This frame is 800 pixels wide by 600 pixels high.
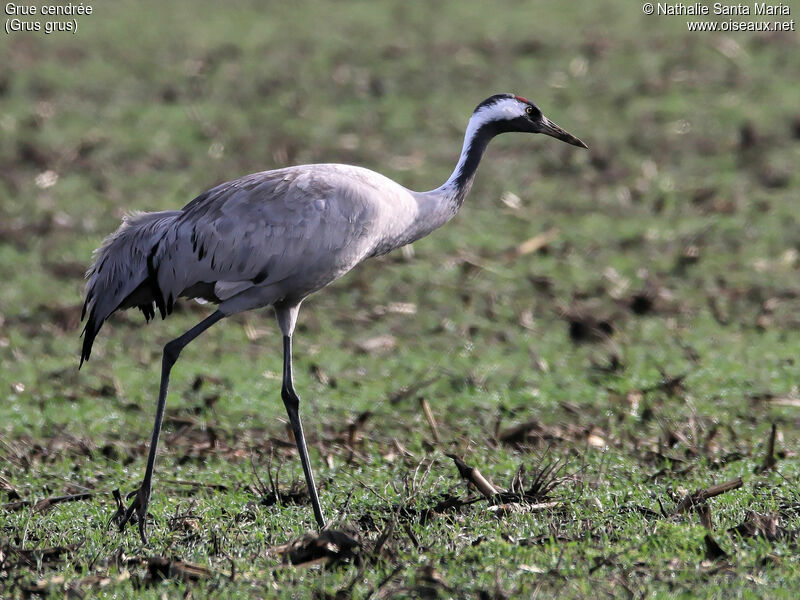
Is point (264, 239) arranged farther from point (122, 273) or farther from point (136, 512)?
point (136, 512)

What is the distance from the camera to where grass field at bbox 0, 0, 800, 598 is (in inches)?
198

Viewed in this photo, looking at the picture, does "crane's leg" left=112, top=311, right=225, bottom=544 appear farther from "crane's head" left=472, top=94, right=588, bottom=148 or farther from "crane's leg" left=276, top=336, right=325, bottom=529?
"crane's head" left=472, top=94, right=588, bottom=148

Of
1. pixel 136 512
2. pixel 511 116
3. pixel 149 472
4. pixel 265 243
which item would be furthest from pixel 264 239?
pixel 511 116

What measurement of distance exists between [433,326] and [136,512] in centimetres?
418

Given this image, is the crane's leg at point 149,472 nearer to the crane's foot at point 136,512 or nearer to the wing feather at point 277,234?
the crane's foot at point 136,512

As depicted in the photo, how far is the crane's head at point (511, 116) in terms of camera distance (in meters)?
6.63

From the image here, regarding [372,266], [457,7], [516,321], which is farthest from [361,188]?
[457,7]

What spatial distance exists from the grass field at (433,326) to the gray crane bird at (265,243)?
840 mm

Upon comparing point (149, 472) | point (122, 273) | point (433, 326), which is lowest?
point (433, 326)

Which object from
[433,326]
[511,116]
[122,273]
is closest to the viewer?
[122,273]

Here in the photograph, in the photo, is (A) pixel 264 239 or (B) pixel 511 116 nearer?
(A) pixel 264 239

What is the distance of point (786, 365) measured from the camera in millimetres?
8516

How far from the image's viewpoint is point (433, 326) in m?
9.56

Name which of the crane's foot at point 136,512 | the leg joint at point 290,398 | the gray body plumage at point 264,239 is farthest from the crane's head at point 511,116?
the crane's foot at point 136,512
